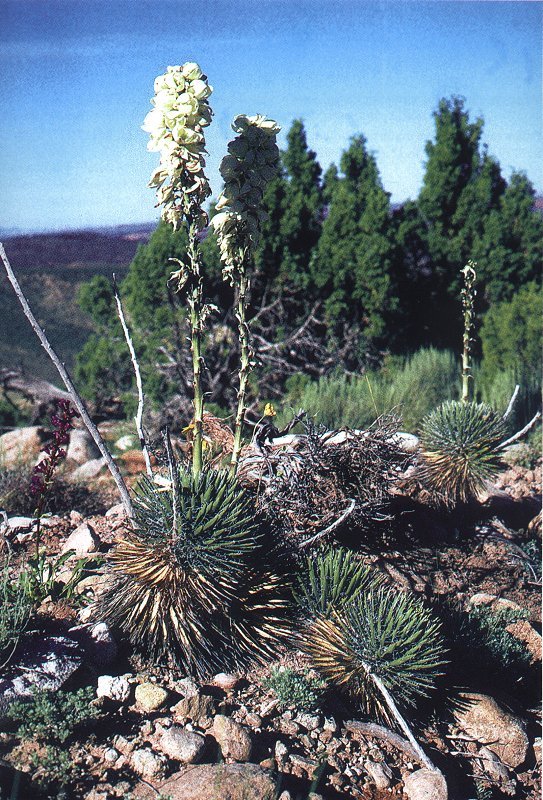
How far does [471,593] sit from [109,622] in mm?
2488

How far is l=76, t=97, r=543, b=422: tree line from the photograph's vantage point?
9.36 meters

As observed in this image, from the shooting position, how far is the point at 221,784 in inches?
113

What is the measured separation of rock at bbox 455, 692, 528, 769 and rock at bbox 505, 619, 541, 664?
769mm

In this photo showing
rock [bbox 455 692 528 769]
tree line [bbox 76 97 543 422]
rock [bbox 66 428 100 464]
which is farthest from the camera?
tree line [bbox 76 97 543 422]

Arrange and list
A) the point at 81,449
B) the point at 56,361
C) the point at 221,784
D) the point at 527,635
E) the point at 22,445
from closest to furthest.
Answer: the point at 221,784 < the point at 56,361 < the point at 527,635 < the point at 81,449 < the point at 22,445

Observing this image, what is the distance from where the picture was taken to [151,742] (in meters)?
3.21

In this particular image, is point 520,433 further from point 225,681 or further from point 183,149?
point 183,149

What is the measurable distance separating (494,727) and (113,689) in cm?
186

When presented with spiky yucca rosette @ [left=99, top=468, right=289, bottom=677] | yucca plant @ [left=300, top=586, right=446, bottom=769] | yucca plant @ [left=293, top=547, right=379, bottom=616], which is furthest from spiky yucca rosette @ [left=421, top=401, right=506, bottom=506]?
spiky yucca rosette @ [left=99, top=468, right=289, bottom=677]

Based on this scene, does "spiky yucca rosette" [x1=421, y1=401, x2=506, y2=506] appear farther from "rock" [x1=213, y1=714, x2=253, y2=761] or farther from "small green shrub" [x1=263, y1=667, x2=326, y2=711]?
"rock" [x1=213, y1=714, x2=253, y2=761]

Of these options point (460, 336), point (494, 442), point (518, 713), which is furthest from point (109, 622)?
point (460, 336)

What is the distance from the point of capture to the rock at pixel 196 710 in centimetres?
336

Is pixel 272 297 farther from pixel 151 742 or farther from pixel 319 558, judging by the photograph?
pixel 151 742

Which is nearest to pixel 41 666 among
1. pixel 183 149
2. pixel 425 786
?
pixel 425 786
